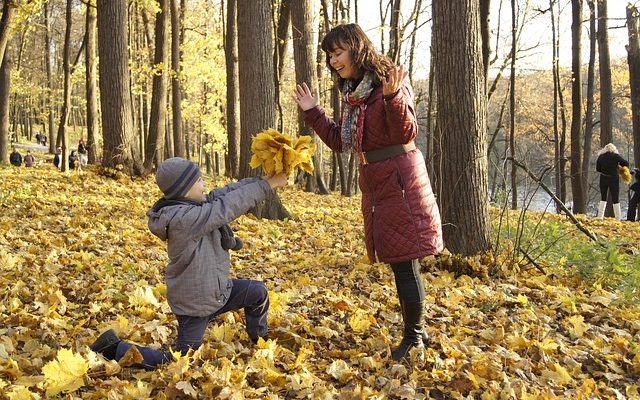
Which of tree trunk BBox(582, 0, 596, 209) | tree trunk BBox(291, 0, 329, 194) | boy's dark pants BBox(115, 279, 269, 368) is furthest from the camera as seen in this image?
tree trunk BBox(582, 0, 596, 209)

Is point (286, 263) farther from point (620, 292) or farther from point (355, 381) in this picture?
point (620, 292)

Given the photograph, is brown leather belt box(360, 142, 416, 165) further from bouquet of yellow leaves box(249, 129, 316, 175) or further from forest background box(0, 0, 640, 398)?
forest background box(0, 0, 640, 398)

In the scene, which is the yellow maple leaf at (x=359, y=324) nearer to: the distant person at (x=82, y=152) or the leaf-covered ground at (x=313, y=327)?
the leaf-covered ground at (x=313, y=327)

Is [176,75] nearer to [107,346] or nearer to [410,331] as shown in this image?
[107,346]

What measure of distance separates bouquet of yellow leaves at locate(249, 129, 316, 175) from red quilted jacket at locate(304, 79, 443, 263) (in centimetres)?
42

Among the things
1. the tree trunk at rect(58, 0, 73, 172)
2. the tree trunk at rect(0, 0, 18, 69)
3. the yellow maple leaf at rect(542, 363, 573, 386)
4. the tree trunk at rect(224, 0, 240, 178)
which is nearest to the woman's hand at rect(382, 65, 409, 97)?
the yellow maple leaf at rect(542, 363, 573, 386)

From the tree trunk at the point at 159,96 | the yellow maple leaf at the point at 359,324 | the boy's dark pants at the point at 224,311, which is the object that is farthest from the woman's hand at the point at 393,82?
the tree trunk at the point at 159,96

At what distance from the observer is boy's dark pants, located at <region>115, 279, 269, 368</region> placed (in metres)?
3.03

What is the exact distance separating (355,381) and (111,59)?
9.67 m

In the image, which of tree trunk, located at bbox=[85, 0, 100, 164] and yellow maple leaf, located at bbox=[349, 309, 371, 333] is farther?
tree trunk, located at bbox=[85, 0, 100, 164]

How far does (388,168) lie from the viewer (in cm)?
306

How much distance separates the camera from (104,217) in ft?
24.7

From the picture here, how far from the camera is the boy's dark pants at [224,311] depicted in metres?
3.03

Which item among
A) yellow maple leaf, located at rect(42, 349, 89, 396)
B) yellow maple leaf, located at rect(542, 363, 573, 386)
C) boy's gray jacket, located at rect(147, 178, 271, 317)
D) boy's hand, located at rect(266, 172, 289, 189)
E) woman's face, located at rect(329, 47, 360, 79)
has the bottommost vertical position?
yellow maple leaf, located at rect(542, 363, 573, 386)
